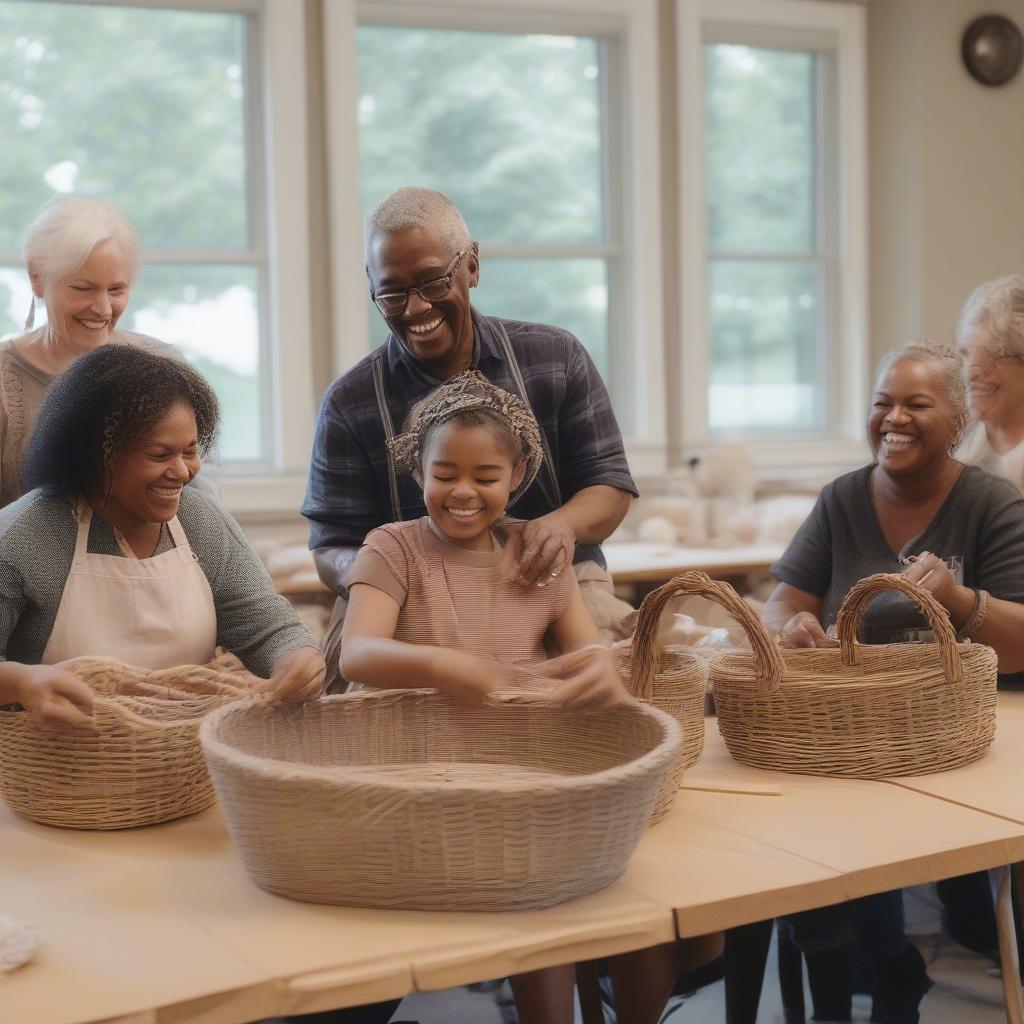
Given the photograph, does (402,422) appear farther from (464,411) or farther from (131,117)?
(131,117)

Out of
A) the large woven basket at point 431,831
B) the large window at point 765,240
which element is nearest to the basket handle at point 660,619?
the large woven basket at point 431,831

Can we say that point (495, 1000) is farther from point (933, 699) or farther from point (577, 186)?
point (577, 186)

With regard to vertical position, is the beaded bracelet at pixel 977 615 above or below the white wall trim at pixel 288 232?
below

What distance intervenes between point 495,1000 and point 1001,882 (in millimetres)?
1206

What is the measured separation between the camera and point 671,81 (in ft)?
16.1

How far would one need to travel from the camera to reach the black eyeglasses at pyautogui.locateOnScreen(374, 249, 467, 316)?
6.56ft

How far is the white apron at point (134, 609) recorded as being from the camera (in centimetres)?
169

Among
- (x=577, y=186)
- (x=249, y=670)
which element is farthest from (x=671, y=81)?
(x=249, y=670)

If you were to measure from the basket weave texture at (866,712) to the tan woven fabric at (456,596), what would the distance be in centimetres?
26

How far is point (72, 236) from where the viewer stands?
2262mm

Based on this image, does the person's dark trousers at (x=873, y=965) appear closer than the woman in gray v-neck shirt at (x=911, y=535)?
No

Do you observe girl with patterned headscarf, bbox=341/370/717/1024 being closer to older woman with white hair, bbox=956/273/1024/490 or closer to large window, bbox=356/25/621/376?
older woman with white hair, bbox=956/273/1024/490

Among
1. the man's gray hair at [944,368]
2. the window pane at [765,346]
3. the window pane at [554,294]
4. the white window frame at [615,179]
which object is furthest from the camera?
the window pane at [765,346]

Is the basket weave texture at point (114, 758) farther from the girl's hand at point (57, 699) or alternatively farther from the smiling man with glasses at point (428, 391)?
the smiling man with glasses at point (428, 391)
